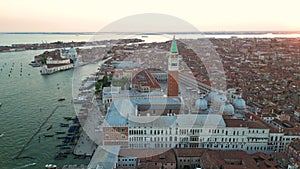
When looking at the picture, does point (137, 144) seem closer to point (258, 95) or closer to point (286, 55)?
point (258, 95)

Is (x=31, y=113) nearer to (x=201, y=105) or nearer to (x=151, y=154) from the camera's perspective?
(x=151, y=154)

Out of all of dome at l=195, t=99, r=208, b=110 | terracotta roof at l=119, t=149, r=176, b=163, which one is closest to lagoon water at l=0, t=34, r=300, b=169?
terracotta roof at l=119, t=149, r=176, b=163

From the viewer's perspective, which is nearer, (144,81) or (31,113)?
(31,113)

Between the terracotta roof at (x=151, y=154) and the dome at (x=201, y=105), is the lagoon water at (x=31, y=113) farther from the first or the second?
the dome at (x=201, y=105)

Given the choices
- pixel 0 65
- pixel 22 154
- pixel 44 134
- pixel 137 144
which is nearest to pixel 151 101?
pixel 137 144

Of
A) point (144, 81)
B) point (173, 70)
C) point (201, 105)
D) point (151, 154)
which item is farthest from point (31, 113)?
point (201, 105)

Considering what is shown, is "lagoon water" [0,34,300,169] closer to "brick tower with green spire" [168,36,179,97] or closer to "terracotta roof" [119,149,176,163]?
"terracotta roof" [119,149,176,163]

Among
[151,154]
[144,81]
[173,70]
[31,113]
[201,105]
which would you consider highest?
[173,70]

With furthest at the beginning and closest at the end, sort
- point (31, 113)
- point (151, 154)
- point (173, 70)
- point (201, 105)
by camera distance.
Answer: point (31, 113)
point (173, 70)
point (201, 105)
point (151, 154)

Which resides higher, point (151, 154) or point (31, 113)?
point (151, 154)

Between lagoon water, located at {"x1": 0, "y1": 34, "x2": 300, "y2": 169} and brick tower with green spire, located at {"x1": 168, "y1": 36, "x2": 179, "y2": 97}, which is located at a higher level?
brick tower with green spire, located at {"x1": 168, "y1": 36, "x2": 179, "y2": 97}

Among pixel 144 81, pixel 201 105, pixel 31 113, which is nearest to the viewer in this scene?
pixel 201 105
